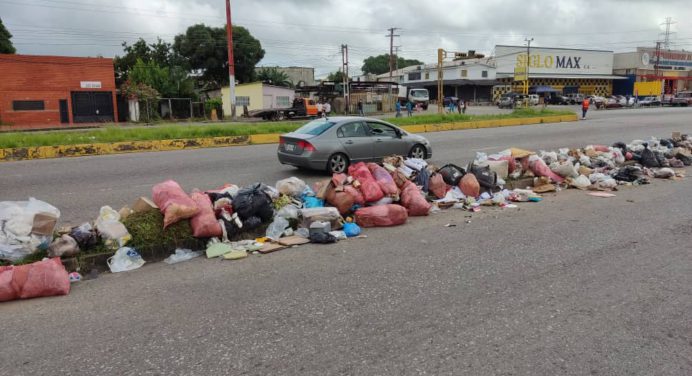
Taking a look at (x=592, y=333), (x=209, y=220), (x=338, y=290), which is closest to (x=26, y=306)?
(x=209, y=220)

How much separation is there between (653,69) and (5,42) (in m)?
92.4

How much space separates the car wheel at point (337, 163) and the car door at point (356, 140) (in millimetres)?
152

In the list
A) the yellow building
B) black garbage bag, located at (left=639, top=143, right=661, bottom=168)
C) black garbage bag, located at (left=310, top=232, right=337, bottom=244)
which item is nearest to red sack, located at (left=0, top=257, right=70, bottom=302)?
black garbage bag, located at (left=310, top=232, right=337, bottom=244)

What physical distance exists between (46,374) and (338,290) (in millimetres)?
2388

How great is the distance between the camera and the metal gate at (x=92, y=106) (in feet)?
127

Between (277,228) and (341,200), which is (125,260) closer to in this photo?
(277,228)

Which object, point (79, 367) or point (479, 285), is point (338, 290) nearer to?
point (479, 285)

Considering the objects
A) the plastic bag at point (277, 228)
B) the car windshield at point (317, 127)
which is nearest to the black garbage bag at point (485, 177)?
the car windshield at point (317, 127)

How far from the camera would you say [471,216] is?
7.74m

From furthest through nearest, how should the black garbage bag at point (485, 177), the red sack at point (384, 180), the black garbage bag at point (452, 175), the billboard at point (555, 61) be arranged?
the billboard at point (555, 61) → the black garbage bag at point (485, 177) → the black garbage bag at point (452, 175) → the red sack at point (384, 180)

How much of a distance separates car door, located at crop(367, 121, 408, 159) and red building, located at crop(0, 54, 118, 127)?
33956 mm

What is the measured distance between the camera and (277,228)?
665 cm

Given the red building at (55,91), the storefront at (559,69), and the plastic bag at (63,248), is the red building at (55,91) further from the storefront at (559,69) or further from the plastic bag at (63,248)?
the storefront at (559,69)

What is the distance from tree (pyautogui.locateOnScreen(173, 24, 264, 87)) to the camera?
65.1 meters
